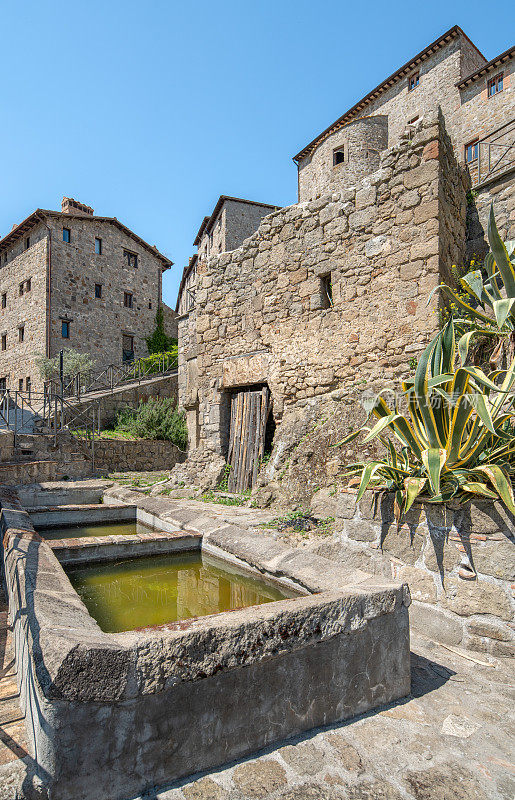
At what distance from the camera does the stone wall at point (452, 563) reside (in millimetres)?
2404

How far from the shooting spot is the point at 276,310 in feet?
23.1

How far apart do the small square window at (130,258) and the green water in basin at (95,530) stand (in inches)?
798

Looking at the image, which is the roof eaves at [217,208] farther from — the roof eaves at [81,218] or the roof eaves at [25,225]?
the roof eaves at [25,225]

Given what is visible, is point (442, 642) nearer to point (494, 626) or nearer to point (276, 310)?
point (494, 626)

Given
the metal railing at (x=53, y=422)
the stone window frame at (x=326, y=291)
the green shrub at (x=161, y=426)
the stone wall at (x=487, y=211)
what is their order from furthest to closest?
the green shrub at (x=161, y=426), the metal railing at (x=53, y=422), the stone window frame at (x=326, y=291), the stone wall at (x=487, y=211)

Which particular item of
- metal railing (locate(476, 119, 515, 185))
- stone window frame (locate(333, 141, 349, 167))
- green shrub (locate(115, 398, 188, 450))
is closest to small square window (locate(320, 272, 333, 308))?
metal railing (locate(476, 119, 515, 185))

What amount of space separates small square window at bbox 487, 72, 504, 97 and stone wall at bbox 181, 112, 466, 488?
1424cm

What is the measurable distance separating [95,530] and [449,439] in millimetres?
4118

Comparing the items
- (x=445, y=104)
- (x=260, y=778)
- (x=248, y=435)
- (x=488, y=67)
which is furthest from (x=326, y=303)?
(x=445, y=104)

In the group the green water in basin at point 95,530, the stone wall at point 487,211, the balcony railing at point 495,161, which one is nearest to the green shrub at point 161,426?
the green water in basin at point 95,530

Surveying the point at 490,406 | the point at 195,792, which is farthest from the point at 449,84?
the point at 195,792

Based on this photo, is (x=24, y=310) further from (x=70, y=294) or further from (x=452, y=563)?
(x=452, y=563)

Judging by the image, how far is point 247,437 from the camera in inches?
284

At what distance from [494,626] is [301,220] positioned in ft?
19.5
